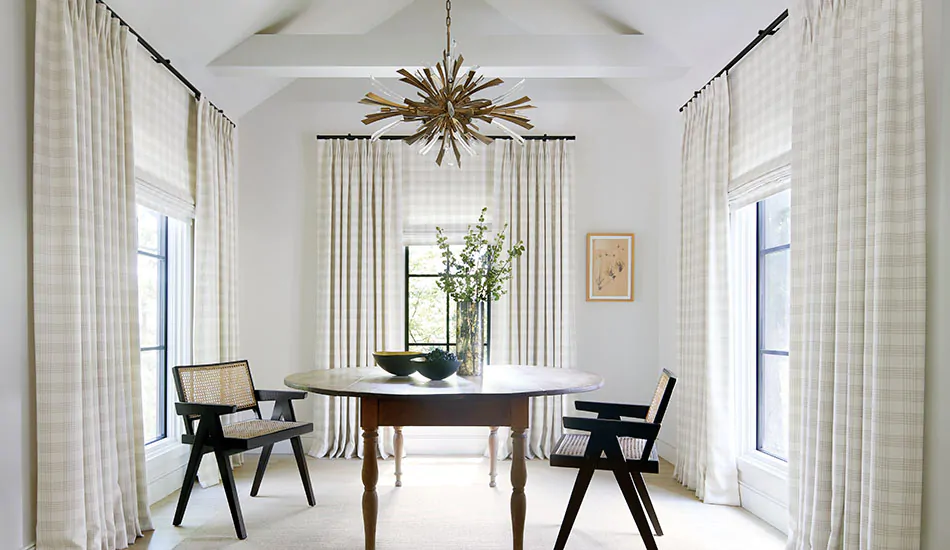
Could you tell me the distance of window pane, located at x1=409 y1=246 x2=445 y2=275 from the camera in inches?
219

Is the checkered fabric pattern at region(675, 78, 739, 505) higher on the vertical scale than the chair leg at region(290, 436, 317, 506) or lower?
higher

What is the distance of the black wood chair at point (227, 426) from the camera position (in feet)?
11.1

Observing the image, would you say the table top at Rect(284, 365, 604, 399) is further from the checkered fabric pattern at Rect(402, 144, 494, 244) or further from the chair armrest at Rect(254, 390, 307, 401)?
the checkered fabric pattern at Rect(402, 144, 494, 244)

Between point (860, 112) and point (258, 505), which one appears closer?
point (860, 112)

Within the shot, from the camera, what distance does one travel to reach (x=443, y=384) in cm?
319

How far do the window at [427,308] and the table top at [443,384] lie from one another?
1722 millimetres

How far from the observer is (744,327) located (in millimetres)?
4062

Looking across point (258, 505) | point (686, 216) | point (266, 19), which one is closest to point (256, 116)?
point (266, 19)

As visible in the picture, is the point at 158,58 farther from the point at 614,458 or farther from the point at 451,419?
the point at 614,458

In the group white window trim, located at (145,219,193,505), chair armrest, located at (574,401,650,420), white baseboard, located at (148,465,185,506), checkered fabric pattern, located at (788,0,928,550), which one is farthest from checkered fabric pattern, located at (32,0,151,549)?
checkered fabric pattern, located at (788,0,928,550)

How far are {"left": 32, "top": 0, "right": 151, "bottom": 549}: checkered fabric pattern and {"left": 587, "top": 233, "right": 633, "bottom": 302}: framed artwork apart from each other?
335 centimetres

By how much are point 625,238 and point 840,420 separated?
116 inches

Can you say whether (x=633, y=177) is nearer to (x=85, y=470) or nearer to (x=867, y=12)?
(x=867, y=12)

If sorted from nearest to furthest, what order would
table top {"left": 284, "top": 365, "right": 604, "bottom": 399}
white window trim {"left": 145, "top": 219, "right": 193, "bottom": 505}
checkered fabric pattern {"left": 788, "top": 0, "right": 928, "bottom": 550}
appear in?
checkered fabric pattern {"left": 788, "top": 0, "right": 928, "bottom": 550} < table top {"left": 284, "top": 365, "right": 604, "bottom": 399} < white window trim {"left": 145, "top": 219, "right": 193, "bottom": 505}
